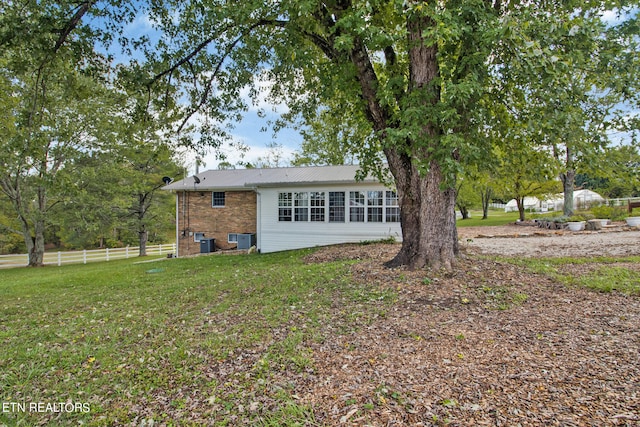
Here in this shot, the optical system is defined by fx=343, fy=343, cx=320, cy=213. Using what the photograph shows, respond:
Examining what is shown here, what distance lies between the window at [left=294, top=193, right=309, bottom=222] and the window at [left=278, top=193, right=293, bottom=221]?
28 centimetres

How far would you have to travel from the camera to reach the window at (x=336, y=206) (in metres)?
13.4

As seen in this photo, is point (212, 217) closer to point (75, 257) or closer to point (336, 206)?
point (336, 206)

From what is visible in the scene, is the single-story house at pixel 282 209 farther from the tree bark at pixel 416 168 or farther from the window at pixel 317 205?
the tree bark at pixel 416 168

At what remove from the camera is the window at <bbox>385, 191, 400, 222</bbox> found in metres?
12.7

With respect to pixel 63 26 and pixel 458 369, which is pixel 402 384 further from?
pixel 63 26

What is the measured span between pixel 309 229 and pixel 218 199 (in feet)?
17.1

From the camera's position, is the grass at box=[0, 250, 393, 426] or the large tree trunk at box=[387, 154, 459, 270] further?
the large tree trunk at box=[387, 154, 459, 270]

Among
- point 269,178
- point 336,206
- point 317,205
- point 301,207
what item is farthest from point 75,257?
point 336,206

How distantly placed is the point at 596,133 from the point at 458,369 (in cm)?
356

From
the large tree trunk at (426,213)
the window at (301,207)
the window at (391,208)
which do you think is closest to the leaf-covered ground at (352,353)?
the large tree trunk at (426,213)

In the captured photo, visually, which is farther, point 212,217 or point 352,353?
point 212,217

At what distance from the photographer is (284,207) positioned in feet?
46.8

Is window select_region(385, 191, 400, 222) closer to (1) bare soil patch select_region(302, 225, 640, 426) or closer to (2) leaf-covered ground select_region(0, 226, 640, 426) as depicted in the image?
(2) leaf-covered ground select_region(0, 226, 640, 426)

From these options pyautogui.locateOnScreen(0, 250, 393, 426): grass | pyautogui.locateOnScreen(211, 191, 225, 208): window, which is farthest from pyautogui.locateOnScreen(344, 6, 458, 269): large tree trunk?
pyautogui.locateOnScreen(211, 191, 225, 208): window
